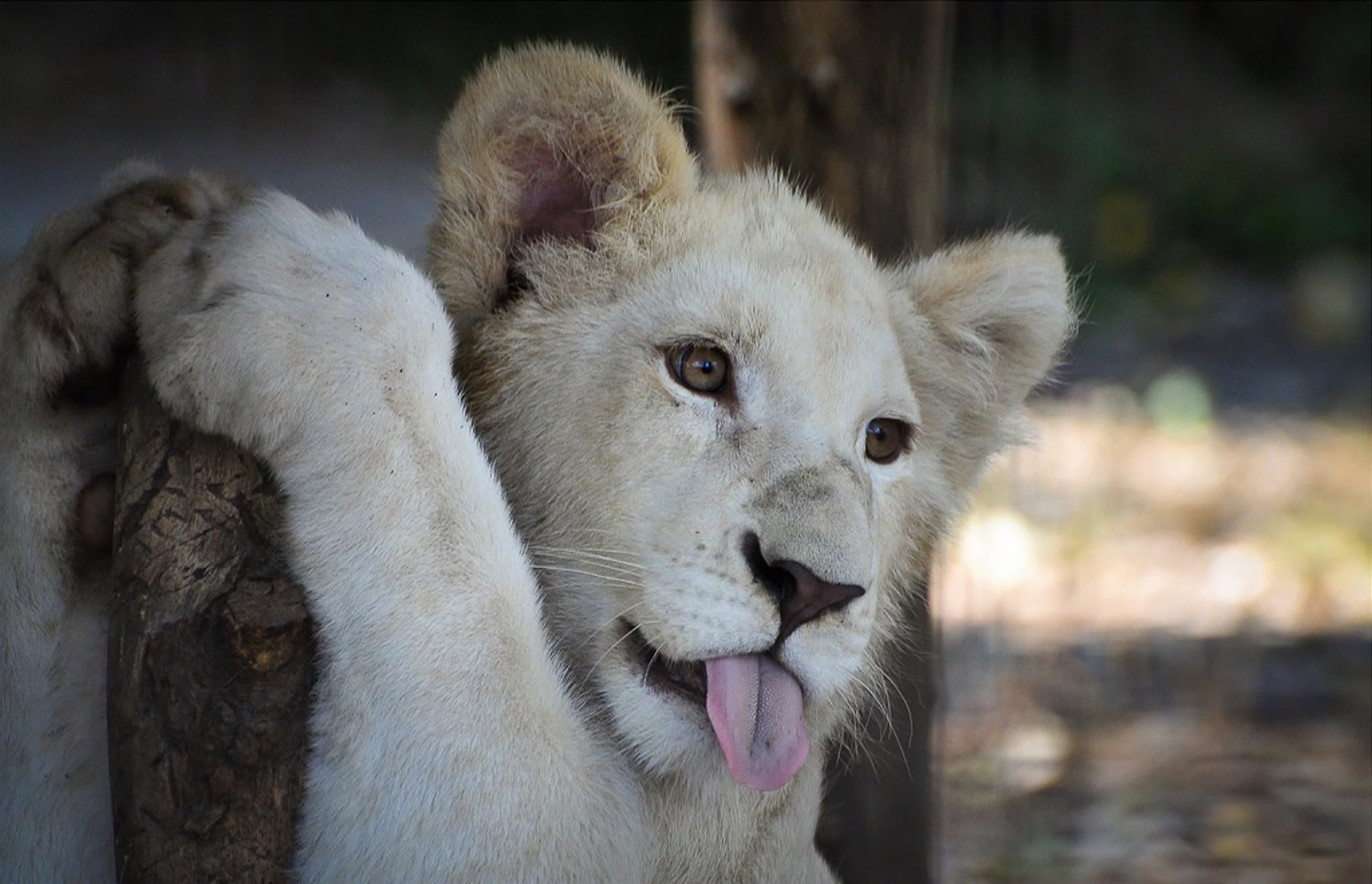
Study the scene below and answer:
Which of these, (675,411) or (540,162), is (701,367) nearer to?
(675,411)

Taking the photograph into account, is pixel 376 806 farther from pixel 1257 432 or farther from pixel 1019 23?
pixel 1257 432

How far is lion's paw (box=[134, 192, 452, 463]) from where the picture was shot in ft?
7.25

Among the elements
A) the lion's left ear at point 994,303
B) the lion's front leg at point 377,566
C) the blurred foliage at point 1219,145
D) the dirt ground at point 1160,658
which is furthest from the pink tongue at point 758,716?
the blurred foliage at point 1219,145

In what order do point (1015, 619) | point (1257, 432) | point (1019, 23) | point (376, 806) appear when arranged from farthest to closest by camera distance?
1. point (1257, 432)
2. point (1015, 619)
3. point (1019, 23)
4. point (376, 806)

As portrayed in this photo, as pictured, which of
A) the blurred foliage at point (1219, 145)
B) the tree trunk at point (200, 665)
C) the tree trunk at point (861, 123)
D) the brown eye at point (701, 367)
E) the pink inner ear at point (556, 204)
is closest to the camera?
the tree trunk at point (200, 665)

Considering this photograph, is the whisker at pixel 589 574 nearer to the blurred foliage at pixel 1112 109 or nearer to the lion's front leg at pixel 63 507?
the lion's front leg at pixel 63 507

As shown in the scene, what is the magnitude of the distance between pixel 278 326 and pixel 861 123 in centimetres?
225

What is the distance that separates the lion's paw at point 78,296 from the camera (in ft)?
7.66

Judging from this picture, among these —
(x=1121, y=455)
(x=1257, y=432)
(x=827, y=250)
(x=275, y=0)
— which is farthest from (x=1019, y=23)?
(x=1257, y=432)

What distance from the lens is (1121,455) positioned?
924cm

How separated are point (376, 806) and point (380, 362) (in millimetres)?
731

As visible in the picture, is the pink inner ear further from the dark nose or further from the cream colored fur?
the dark nose

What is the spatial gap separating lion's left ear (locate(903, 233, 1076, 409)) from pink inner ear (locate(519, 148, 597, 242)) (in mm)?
820

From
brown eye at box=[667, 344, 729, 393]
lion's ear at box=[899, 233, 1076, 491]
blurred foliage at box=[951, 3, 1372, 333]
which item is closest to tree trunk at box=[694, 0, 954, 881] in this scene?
lion's ear at box=[899, 233, 1076, 491]
